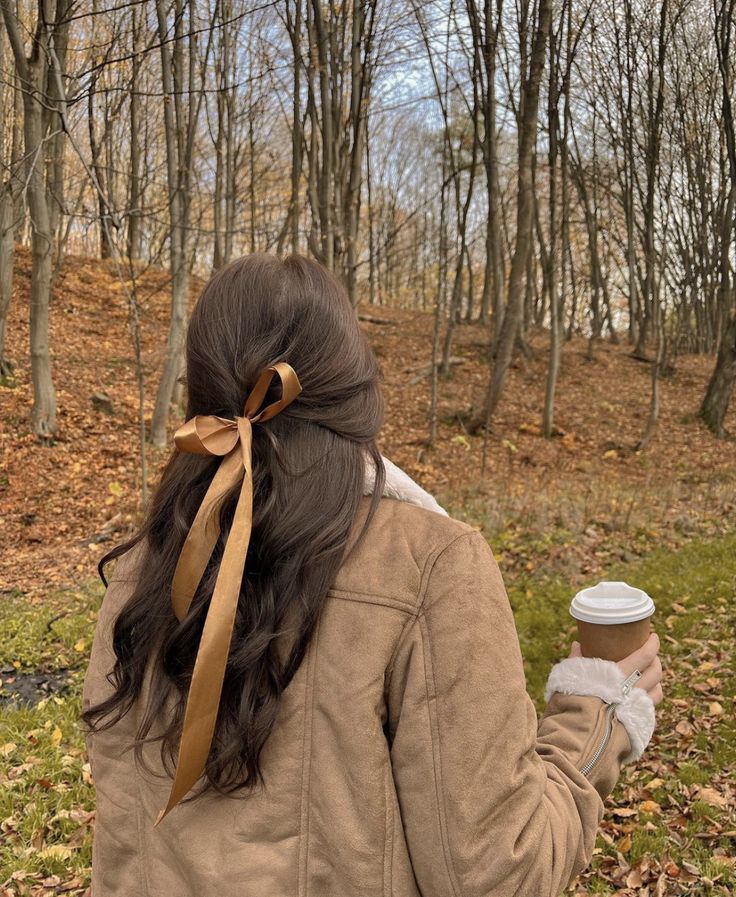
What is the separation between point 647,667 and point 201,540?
96 cm

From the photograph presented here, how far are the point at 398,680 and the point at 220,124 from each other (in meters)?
11.9

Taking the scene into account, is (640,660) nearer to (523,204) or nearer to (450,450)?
(450,450)

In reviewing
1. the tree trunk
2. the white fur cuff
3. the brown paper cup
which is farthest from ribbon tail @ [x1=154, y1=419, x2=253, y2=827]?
the tree trunk

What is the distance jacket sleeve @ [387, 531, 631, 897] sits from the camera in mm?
1027

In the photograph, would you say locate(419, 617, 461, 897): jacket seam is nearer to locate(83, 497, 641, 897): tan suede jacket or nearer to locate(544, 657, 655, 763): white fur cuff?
locate(83, 497, 641, 897): tan suede jacket

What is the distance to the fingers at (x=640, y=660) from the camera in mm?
1392

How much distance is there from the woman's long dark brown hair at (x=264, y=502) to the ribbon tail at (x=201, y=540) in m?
0.02

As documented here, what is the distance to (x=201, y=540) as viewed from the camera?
3.64ft

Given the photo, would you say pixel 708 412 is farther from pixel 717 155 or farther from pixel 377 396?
pixel 377 396

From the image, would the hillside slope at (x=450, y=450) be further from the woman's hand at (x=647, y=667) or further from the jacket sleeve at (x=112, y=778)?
the jacket sleeve at (x=112, y=778)

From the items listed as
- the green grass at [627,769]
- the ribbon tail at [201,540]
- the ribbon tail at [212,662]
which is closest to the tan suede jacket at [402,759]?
the ribbon tail at [212,662]

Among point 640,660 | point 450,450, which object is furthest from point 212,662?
point 450,450

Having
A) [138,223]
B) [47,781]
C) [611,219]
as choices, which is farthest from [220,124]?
[611,219]

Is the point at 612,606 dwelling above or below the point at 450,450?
above
